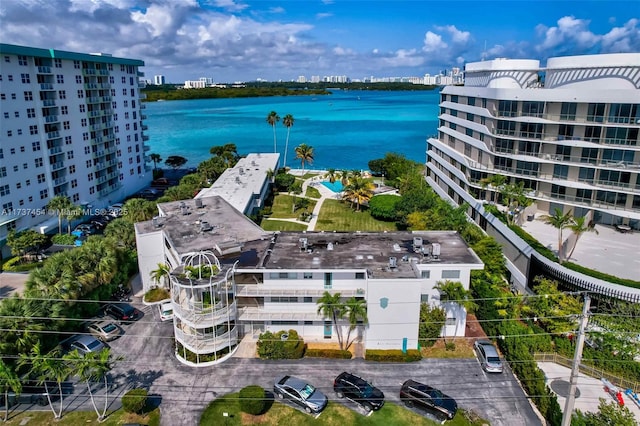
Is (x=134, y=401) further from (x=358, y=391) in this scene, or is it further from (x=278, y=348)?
(x=358, y=391)

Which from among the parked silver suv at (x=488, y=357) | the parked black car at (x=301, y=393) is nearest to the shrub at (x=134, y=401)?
the parked black car at (x=301, y=393)

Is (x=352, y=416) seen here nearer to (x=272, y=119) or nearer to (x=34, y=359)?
(x=34, y=359)

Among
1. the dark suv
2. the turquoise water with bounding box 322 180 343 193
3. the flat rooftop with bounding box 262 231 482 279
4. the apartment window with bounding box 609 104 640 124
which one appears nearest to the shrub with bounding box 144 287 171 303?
the flat rooftop with bounding box 262 231 482 279

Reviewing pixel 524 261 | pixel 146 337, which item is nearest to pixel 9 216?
pixel 146 337

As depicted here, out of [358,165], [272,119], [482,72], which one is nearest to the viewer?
[482,72]

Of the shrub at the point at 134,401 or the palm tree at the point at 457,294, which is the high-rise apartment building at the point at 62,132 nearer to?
the shrub at the point at 134,401

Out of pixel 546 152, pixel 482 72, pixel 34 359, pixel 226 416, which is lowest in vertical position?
pixel 226 416
